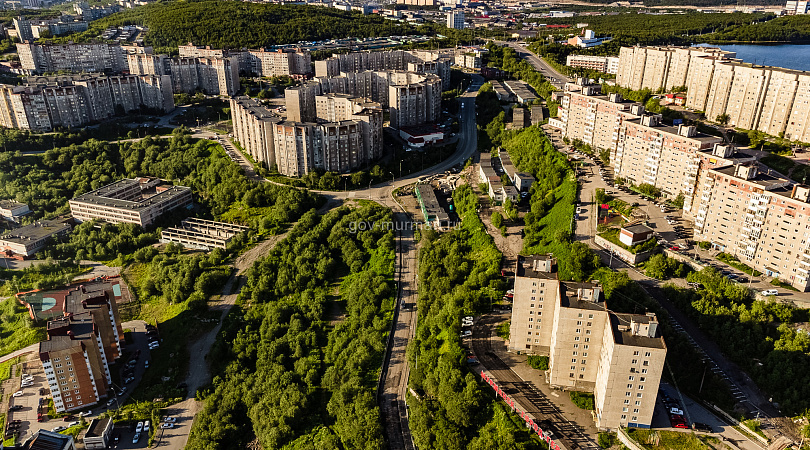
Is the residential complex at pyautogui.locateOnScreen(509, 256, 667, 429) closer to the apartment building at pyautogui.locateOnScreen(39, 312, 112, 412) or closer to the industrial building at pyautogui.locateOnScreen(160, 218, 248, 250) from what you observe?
the apartment building at pyautogui.locateOnScreen(39, 312, 112, 412)

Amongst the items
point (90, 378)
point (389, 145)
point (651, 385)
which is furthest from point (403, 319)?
point (389, 145)

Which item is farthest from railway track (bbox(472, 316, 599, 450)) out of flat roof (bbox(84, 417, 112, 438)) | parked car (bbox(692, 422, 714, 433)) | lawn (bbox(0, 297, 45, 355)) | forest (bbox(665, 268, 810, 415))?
lawn (bbox(0, 297, 45, 355))

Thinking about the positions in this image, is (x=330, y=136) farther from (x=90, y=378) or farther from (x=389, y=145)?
(x=90, y=378)

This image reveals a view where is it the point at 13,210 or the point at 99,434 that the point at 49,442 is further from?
the point at 13,210

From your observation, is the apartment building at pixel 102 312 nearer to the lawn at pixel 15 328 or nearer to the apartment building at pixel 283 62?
the lawn at pixel 15 328

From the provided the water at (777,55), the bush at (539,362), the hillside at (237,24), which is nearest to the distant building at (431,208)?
the bush at (539,362)

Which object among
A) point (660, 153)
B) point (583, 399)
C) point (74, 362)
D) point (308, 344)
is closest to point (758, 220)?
point (660, 153)
